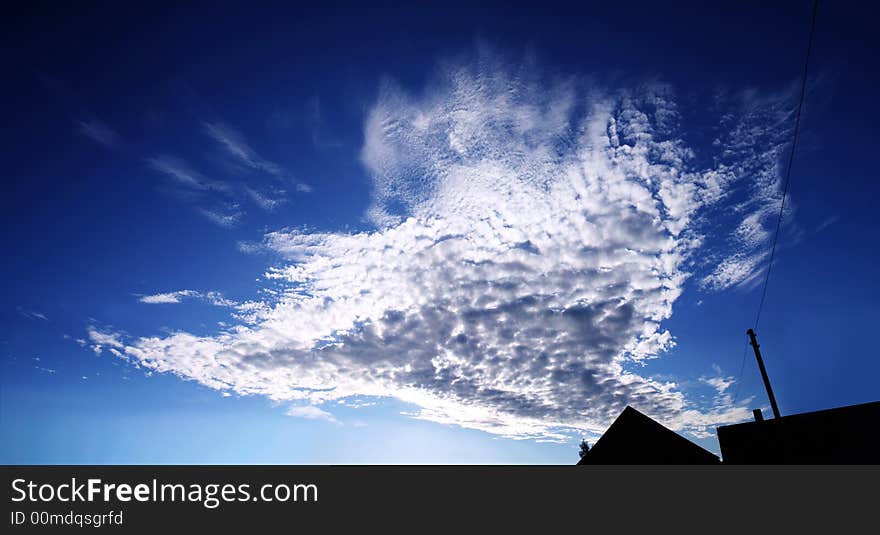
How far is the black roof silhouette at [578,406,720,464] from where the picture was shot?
56.4 feet

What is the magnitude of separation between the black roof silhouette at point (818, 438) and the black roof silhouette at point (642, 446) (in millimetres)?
6792

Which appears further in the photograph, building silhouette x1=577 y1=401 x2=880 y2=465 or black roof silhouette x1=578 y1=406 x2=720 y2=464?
building silhouette x1=577 y1=401 x2=880 y2=465

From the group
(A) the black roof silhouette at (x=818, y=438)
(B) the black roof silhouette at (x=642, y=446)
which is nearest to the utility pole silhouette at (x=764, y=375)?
(A) the black roof silhouette at (x=818, y=438)

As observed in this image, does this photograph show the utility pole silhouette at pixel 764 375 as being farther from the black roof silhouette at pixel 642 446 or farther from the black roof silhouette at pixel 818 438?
the black roof silhouette at pixel 642 446

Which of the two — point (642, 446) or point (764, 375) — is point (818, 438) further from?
point (642, 446)

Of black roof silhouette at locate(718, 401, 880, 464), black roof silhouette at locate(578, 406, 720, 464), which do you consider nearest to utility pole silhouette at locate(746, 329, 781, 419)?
black roof silhouette at locate(718, 401, 880, 464)

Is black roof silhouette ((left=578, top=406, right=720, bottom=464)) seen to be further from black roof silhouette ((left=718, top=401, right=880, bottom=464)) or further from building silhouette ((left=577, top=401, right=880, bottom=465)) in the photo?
black roof silhouette ((left=718, top=401, right=880, bottom=464))

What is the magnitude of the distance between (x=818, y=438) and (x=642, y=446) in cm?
1313

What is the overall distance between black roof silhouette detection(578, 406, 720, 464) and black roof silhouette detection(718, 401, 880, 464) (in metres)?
6.79
